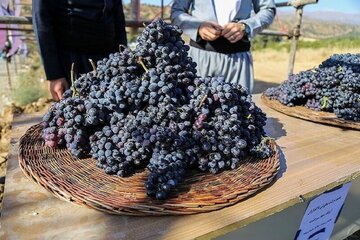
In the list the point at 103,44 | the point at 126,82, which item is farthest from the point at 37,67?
the point at 126,82

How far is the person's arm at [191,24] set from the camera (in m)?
1.69

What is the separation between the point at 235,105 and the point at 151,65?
30 cm

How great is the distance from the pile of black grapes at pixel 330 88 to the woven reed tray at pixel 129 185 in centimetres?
71

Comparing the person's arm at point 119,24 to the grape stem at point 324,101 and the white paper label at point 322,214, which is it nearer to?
the grape stem at point 324,101

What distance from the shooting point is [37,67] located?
12312mm

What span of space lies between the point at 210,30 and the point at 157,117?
881 millimetres

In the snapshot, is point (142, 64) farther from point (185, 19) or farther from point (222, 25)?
point (222, 25)

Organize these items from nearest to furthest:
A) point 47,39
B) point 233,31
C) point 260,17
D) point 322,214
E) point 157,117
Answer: point 157,117
point 322,214
point 47,39
point 233,31
point 260,17

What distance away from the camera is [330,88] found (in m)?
1.61

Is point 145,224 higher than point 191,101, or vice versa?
point 191,101

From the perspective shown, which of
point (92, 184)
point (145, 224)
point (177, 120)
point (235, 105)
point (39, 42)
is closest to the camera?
point (145, 224)

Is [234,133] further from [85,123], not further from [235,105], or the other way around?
[85,123]

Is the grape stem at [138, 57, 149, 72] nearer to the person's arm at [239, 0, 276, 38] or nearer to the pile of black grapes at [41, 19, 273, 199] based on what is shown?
the pile of black grapes at [41, 19, 273, 199]

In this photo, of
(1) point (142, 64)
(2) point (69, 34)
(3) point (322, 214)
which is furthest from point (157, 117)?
(2) point (69, 34)
